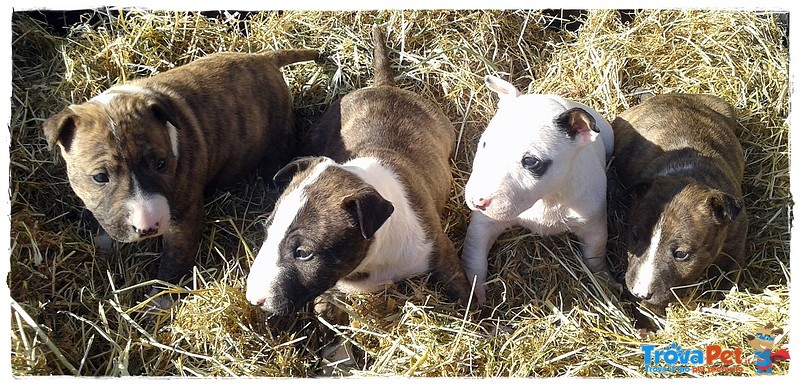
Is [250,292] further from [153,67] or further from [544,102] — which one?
[153,67]

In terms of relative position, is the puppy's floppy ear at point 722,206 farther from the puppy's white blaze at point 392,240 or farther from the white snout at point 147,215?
the white snout at point 147,215

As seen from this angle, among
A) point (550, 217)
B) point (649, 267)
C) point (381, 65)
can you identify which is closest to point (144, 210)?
point (381, 65)

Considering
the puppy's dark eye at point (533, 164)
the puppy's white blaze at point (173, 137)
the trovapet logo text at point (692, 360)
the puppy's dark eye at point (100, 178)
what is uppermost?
the puppy's dark eye at point (533, 164)

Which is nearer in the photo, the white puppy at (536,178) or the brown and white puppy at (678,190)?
the white puppy at (536,178)

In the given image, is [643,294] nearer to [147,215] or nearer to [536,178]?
[536,178]

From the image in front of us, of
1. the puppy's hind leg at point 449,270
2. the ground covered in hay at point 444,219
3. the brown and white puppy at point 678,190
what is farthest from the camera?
the puppy's hind leg at point 449,270

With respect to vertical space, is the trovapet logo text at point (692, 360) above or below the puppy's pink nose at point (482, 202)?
below

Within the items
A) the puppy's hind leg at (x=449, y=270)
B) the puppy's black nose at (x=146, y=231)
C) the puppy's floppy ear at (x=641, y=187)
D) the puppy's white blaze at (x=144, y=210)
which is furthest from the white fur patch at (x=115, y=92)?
the puppy's floppy ear at (x=641, y=187)
